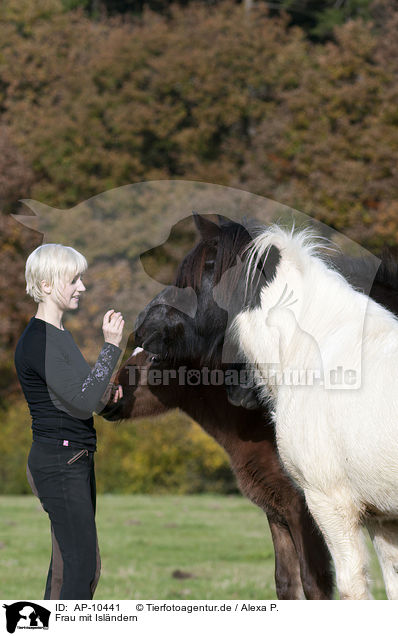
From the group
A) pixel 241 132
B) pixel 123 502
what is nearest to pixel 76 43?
pixel 241 132

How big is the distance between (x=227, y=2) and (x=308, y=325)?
2207 cm

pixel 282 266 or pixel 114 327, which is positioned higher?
pixel 282 266

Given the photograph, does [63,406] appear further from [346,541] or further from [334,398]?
[346,541]

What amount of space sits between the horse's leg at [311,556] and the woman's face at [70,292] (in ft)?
6.33

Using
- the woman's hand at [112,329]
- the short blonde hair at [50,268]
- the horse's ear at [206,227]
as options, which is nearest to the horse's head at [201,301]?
the horse's ear at [206,227]

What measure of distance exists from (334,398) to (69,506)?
A: 1414 millimetres

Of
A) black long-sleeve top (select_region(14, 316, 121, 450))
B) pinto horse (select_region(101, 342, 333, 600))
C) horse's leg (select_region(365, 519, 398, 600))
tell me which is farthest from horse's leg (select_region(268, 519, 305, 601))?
black long-sleeve top (select_region(14, 316, 121, 450))

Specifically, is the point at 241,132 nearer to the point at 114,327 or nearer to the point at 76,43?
the point at 76,43

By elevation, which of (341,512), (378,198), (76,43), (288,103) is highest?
(76,43)

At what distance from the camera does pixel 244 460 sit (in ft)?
14.8

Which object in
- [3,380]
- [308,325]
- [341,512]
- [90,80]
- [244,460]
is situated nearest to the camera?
[341,512]

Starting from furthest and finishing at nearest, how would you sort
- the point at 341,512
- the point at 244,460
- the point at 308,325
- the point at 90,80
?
the point at 90,80 < the point at 244,460 < the point at 308,325 < the point at 341,512
